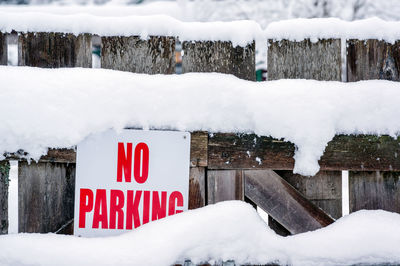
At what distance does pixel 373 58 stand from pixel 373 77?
9 centimetres

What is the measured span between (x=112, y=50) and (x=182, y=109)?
A: 0.42 metres

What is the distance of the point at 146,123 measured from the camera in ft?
4.69

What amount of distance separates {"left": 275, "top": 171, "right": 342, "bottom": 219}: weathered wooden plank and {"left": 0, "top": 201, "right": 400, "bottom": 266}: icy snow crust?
127 millimetres

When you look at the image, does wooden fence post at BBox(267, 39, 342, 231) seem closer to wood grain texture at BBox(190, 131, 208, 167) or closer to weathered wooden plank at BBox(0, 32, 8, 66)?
wood grain texture at BBox(190, 131, 208, 167)

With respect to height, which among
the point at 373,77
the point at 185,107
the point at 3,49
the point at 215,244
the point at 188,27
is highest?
the point at 188,27

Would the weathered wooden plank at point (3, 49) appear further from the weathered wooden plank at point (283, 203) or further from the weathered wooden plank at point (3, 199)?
the weathered wooden plank at point (283, 203)

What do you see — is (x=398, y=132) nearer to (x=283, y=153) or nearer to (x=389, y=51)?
(x=389, y=51)

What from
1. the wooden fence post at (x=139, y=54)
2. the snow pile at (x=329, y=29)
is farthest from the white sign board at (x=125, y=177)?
the snow pile at (x=329, y=29)

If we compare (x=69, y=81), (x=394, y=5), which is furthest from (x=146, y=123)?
(x=394, y=5)

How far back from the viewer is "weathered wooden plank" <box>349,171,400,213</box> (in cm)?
154

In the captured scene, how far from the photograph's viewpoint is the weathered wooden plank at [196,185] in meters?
1.48

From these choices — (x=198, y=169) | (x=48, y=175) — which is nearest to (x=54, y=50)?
(x=48, y=175)

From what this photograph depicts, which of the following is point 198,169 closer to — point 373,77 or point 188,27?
point 188,27

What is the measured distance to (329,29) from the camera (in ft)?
5.02
